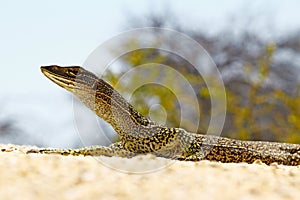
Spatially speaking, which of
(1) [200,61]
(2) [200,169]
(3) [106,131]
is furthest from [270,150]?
(1) [200,61]

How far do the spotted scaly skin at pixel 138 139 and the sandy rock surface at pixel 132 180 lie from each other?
89cm

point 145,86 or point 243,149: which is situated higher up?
point 145,86

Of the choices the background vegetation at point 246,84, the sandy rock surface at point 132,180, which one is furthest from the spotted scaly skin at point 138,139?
the background vegetation at point 246,84

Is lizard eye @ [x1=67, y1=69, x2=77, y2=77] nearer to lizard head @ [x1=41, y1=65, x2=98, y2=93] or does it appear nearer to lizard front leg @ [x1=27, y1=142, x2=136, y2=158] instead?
lizard head @ [x1=41, y1=65, x2=98, y2=93]

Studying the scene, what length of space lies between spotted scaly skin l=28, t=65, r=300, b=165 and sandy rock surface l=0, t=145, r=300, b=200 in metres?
0.89

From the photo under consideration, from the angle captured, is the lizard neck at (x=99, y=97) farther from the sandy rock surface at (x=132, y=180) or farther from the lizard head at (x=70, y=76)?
the sandy rock surface at (x=132, y=180)

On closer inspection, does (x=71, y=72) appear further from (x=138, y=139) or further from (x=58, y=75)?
(x=138, y=139)

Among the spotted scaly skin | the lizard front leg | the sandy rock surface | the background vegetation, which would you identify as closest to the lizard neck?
the spotted scaly skin

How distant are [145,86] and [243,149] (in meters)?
4.01

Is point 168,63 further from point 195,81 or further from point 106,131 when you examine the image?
point 106,131

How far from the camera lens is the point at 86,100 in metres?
3.22

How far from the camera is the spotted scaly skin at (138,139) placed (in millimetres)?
3098

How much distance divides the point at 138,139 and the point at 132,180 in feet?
5.21

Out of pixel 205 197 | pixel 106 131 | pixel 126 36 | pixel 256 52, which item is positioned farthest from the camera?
pixel 256 52
